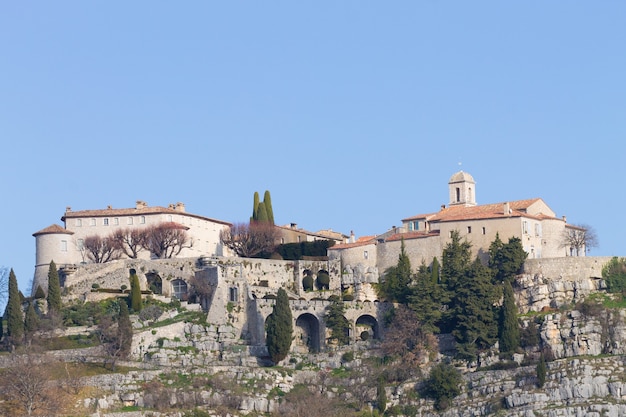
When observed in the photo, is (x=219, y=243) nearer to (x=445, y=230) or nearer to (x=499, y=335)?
(x=445, y=230)

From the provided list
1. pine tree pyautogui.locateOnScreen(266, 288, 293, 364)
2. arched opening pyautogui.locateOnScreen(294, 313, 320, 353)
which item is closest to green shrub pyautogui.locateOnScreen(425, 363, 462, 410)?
pine tree pyautogui.locateOnScreen(266, 288, 293, 364)

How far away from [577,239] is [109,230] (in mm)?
36604

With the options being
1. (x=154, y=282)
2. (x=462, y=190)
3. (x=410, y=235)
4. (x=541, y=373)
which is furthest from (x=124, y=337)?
(x=462, y=190)

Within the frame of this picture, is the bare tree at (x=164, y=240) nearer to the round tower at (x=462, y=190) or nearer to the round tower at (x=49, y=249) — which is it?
the round tower at (x=49, y=249)

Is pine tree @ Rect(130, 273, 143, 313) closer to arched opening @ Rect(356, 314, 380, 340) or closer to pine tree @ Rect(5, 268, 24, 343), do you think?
pine tree @ Rect(5, 268, 24, 343)

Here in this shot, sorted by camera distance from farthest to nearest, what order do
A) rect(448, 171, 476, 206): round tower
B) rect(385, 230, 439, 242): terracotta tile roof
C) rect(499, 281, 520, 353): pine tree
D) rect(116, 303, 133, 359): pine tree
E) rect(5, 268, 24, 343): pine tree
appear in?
rect(448, 171, 476, 206): round tower → rect(385, 230, 439, 242): terracotta tile roof → rect(5, 268, 24, 343): pine tree → rect(499, 281, 520, 353): pine tree → rect(116, 303, 133, 359): pine tree

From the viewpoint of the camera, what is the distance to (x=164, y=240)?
14075 centimetres

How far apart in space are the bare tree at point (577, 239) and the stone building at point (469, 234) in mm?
157

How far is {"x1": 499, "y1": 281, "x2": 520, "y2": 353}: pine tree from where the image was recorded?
405 ft

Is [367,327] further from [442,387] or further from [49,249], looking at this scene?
[49,249]

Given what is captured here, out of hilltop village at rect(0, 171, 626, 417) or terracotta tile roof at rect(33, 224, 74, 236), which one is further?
terracotta tile roof at rect(33, 224, 74, 236)

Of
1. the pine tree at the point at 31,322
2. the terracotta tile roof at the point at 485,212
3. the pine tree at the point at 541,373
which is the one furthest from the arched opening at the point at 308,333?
the pine tree at the point at 31,322

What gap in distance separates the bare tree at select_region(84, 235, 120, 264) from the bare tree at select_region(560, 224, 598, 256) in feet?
114

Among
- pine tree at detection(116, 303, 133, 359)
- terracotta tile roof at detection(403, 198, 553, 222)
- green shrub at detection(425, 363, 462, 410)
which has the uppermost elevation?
terracotta tile roof at detection(403, 198, 553, 222)
